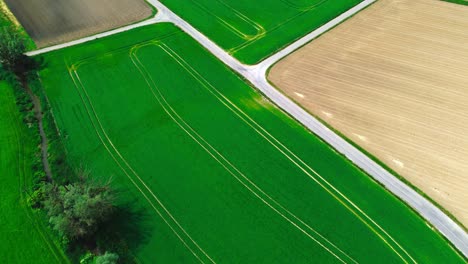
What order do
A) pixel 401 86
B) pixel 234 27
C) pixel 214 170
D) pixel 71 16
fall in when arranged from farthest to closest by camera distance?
pixel 71 16 → pixel 234 27 → pixel 401 86 → pixel 214 170

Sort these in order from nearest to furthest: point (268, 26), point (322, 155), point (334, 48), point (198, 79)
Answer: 1. point (322, 155)
2. point (198, 79)
3. point (334, 48)
4. point (268, 26)

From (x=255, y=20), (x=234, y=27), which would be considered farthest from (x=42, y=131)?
(x=255, y=20)

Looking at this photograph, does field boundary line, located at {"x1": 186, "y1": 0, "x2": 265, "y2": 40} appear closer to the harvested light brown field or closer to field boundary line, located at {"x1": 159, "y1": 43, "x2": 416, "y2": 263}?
the harvested light brown field

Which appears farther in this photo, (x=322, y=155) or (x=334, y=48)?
(x=334, y=48)

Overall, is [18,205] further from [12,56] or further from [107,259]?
[12,56]

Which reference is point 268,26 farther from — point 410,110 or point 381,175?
point 381,175

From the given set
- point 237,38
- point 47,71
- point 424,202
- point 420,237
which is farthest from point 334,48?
point 47,71
